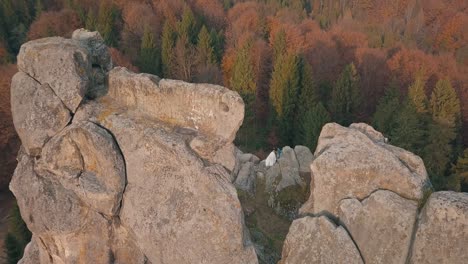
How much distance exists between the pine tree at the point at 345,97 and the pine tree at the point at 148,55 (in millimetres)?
26516

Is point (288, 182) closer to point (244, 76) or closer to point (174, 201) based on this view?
point (174, 201)

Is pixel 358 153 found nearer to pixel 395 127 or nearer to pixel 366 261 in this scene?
pixel 366 261

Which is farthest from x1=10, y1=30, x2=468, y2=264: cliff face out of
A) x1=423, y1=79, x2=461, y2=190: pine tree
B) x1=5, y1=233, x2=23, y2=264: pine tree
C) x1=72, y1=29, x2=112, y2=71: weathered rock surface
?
x1=423, y1=79, x2=461, y2=190: pine tree

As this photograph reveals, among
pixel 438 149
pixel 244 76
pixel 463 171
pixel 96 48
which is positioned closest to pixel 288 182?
pixel 96 48

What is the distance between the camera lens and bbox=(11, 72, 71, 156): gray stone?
15445 mm

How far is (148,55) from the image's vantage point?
64312 millimetres

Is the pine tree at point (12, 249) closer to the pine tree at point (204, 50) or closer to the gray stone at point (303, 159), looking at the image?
the gray stone at point (303, 159)

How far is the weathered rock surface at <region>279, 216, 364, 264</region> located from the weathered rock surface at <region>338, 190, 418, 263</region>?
0.40 m

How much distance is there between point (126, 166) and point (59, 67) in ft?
13.5

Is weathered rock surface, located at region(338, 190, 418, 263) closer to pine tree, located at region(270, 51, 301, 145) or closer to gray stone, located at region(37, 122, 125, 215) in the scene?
gray stone, located at region(37, 122, 125, 215)

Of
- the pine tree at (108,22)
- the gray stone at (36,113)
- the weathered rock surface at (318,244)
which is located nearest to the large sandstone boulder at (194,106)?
the gray stone at (36,113)

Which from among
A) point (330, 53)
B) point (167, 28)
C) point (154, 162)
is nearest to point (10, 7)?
point (167, 28)

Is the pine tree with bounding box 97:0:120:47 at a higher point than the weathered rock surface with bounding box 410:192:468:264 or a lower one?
lower

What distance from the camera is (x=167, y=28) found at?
67.4 meters
